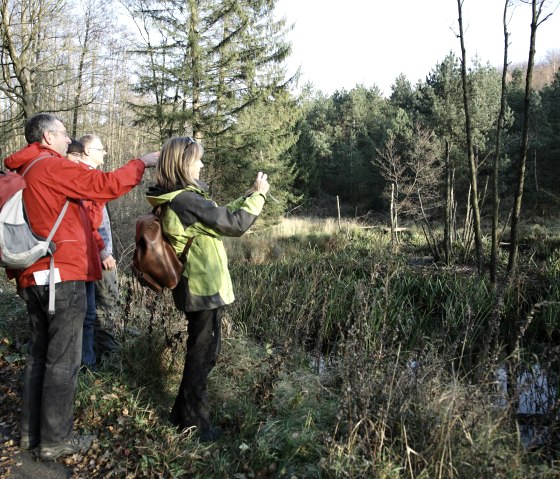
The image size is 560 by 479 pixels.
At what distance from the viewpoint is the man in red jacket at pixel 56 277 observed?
2.66 metres

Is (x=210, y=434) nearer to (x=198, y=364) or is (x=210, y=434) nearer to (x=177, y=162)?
(x=198, y=364)

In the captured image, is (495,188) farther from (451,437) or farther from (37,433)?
(37,433)

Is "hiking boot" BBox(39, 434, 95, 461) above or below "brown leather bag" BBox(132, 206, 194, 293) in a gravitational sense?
below

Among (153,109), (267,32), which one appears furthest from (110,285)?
(267,32)

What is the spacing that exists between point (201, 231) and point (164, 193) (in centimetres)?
29

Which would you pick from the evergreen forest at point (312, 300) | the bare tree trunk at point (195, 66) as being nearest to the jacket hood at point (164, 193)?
the evergreen forest at point (312, 300)

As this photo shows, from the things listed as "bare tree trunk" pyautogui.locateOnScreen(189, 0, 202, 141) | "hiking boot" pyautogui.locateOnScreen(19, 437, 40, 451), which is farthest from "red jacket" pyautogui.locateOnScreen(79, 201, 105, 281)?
"bare tree trunk" pyautogui.locateOnScreen(189, 0, 202, 141)

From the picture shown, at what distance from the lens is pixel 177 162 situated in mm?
2656

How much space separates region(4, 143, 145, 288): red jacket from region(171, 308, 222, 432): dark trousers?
2.37 feet

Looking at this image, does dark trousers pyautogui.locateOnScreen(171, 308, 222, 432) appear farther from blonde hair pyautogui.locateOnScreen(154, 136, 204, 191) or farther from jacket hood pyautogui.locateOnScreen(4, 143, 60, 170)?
jacket hood pyautogui.locateOnScreen(4, 143, 60, 170)

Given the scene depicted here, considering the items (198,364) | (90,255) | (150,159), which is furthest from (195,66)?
(198,364)

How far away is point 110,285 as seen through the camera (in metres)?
4.16

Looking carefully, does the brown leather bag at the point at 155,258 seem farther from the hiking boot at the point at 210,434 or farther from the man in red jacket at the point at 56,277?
the hiking boot at the point at 210,434

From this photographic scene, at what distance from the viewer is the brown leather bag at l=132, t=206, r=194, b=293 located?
2607 mm
